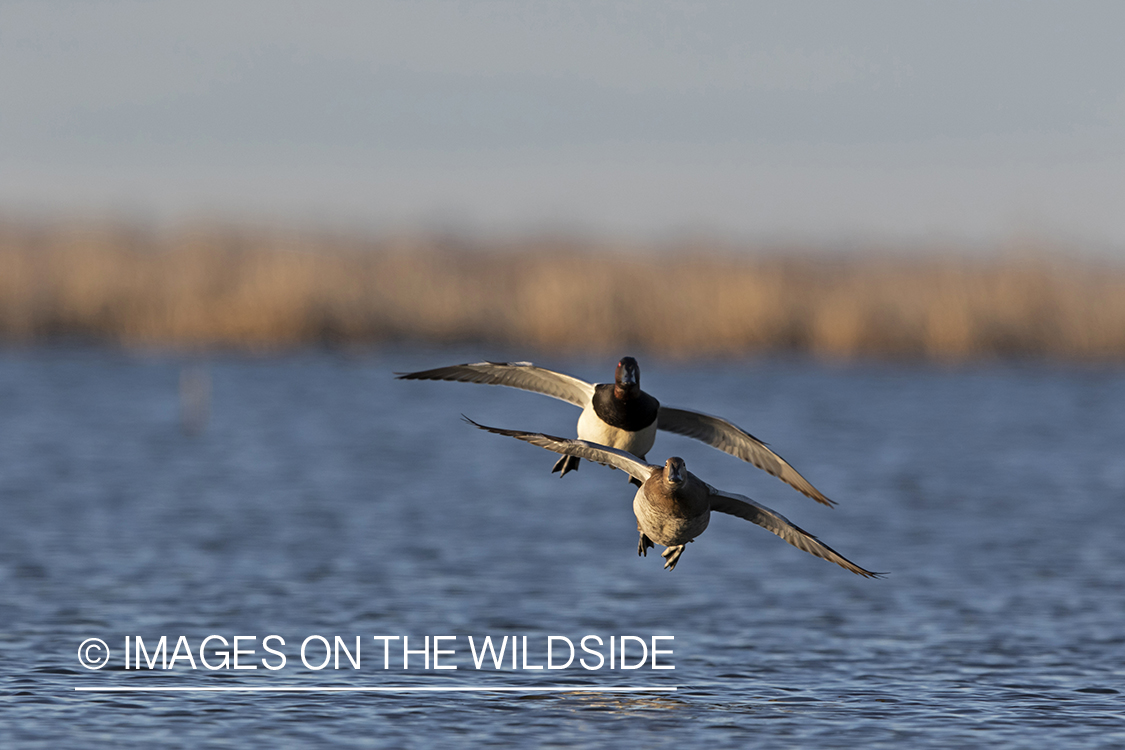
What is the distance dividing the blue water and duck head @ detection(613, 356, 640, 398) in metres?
3.07

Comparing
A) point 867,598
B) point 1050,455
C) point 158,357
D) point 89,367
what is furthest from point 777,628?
point 158,357

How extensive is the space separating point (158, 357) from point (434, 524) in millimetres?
24878

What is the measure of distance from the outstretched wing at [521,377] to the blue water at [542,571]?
258 centimetres

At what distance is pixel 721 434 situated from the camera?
9891 mm

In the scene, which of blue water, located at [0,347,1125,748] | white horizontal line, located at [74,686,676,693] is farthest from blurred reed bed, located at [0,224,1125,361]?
white horizontal line, located at [74,686,676,693]

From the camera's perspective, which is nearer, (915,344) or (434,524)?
(434,524)

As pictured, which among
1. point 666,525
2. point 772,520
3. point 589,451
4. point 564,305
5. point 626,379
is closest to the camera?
point 589,451

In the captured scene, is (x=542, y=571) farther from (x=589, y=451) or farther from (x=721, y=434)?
(x=589, y=451)

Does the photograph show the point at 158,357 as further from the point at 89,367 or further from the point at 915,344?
the point at 915,344

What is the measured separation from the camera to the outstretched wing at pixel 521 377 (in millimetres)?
9695

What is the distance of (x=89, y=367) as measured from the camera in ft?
129

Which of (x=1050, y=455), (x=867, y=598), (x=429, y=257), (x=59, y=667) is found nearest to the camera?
(x=59, y=667)

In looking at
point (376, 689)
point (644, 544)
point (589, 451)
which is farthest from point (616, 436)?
point (376, 689)

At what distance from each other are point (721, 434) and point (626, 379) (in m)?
1.04
